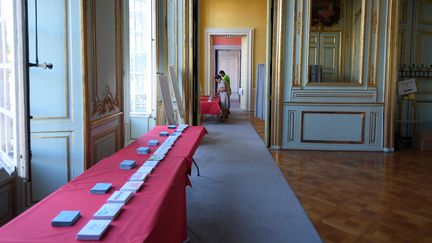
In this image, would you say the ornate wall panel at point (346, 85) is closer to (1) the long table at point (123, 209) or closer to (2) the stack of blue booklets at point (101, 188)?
(1) the long table at point (123, 209)

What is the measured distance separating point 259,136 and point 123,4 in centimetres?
466

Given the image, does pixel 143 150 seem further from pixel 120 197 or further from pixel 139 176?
pixel 120 197

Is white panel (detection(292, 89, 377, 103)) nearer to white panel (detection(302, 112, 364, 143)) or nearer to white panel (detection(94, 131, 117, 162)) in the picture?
white panel (detection(302, 112, 364, 143))

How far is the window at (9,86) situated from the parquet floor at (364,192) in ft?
7.31

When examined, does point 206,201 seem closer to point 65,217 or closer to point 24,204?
point 24,204

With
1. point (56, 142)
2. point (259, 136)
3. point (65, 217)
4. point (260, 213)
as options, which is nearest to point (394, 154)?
point (259, 136)

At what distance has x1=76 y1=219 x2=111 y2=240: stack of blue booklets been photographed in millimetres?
1330

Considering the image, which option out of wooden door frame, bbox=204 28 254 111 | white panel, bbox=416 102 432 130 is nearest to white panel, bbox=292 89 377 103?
white panel, bbox=416 102 432 130

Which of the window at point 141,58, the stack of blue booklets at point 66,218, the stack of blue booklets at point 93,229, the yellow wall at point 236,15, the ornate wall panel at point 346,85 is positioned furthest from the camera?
the yellow wall at point 236,15

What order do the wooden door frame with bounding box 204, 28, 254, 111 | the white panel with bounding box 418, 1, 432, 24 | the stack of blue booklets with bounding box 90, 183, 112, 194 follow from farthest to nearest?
the wooden door frame with bounding box 204, 28, 254, 111 < the white panel with bounding box 418, 1, 432, 24 < the stack of blue booklets with bounding box 90, 183, 112, 194

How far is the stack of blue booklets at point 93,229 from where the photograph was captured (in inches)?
52.4

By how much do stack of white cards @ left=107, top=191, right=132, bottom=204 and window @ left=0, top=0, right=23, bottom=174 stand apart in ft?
2.90

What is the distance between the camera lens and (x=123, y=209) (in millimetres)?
1631

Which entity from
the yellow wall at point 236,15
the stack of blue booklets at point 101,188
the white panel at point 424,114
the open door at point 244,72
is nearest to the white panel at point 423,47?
Result: the white panel at point 424,114
